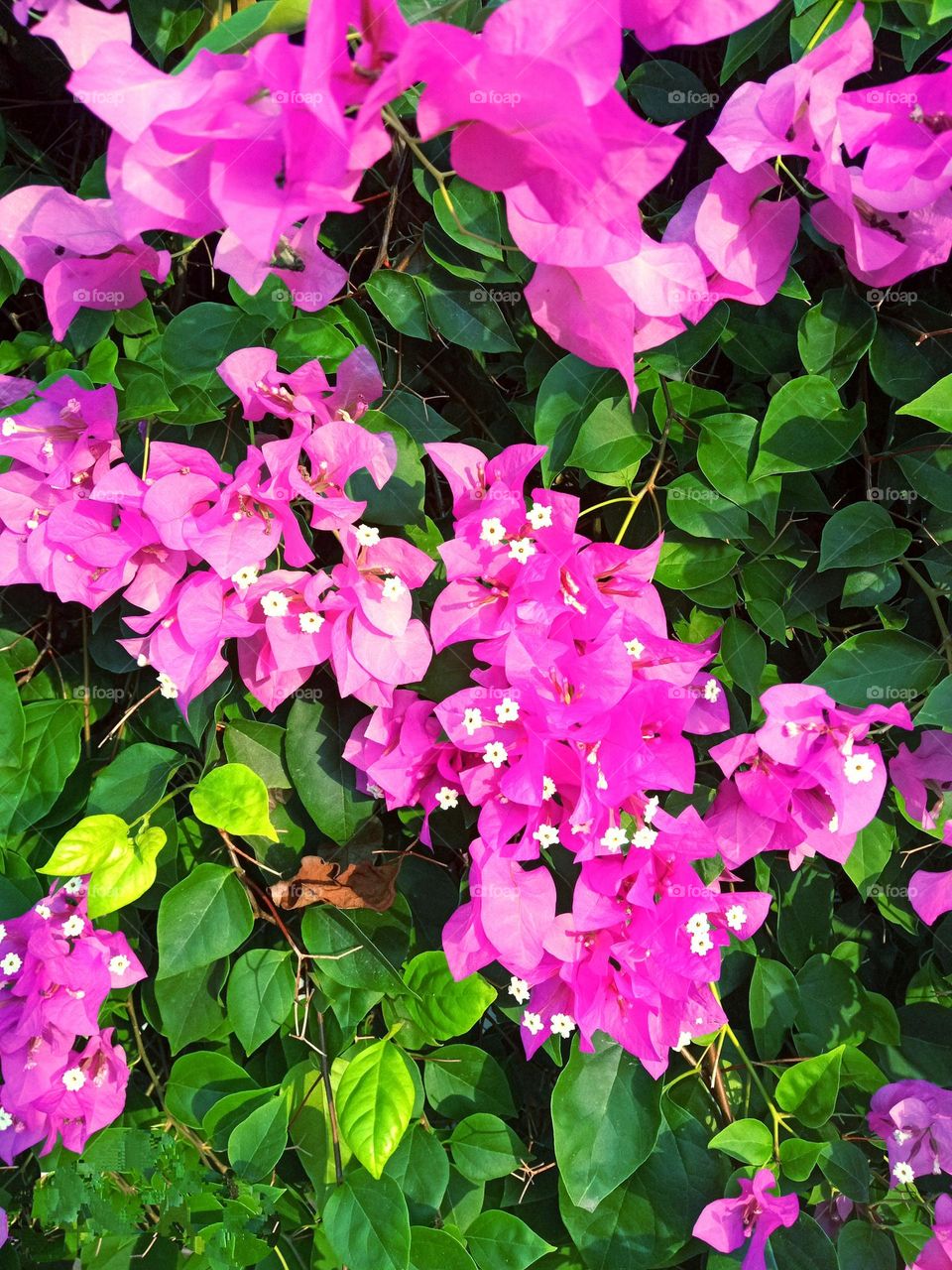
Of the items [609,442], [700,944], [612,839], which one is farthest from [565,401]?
[700,944]

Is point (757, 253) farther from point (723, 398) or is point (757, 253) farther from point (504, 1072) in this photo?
point (504, 1072)

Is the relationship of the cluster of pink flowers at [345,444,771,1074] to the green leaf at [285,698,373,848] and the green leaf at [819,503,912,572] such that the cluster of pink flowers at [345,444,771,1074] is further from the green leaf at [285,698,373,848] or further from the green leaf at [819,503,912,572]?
the green leaf at [819,503,912,572]

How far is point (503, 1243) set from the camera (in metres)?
0.90

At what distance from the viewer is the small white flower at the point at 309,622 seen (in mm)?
704

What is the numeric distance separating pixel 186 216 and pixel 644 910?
2.03 feet

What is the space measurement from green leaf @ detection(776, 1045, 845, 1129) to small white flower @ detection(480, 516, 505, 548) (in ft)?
1.86

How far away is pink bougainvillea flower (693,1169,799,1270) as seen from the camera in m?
0.82

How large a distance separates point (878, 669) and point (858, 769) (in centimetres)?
9

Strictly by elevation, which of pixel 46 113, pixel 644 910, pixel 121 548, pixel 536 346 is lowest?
pixel 644 910

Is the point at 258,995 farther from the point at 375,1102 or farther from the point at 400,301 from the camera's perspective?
the point at 400,301

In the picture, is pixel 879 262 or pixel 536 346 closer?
pixel 879 262

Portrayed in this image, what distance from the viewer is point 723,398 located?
757mm

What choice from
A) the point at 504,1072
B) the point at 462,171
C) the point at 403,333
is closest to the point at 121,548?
the point at 403,333

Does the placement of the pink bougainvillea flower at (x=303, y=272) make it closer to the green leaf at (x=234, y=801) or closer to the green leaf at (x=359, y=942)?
the green leaf at (x=234, y=801)
